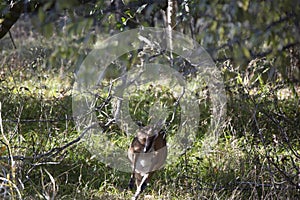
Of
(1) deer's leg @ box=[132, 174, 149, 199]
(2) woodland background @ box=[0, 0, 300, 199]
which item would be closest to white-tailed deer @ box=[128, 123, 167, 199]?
(1) deer's leg @ box=[132, 174, 149, 199]

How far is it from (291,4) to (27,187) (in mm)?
2327

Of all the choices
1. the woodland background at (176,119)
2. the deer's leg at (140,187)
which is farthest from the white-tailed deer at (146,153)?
the woodland background at (176,119)

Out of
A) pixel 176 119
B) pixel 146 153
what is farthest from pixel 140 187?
pixel 176 119

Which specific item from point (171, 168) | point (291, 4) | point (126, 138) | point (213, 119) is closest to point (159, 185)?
point (171, 168)

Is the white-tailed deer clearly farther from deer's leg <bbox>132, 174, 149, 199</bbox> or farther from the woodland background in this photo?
the woodland background

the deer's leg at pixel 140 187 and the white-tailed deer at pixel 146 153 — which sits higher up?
the white-tailed deer at pixel 146 153

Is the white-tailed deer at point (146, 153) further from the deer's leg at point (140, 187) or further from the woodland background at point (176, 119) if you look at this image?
the woodland background at point (176, 119)

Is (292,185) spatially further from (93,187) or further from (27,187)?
(27,187)

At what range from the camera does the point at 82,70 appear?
3.36 metres

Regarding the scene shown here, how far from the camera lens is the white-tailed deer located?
11.5 feet

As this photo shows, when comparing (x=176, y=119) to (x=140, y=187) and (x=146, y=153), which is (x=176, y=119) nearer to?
(x=146, y=153)

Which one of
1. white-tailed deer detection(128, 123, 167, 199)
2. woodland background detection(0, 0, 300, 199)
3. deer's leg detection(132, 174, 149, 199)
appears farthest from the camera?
white-tailed deer detection(128, 123, 167, 199)

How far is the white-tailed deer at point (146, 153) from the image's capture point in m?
3.49

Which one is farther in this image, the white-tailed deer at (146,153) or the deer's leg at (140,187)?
the white-tailed deer at (146,153)
